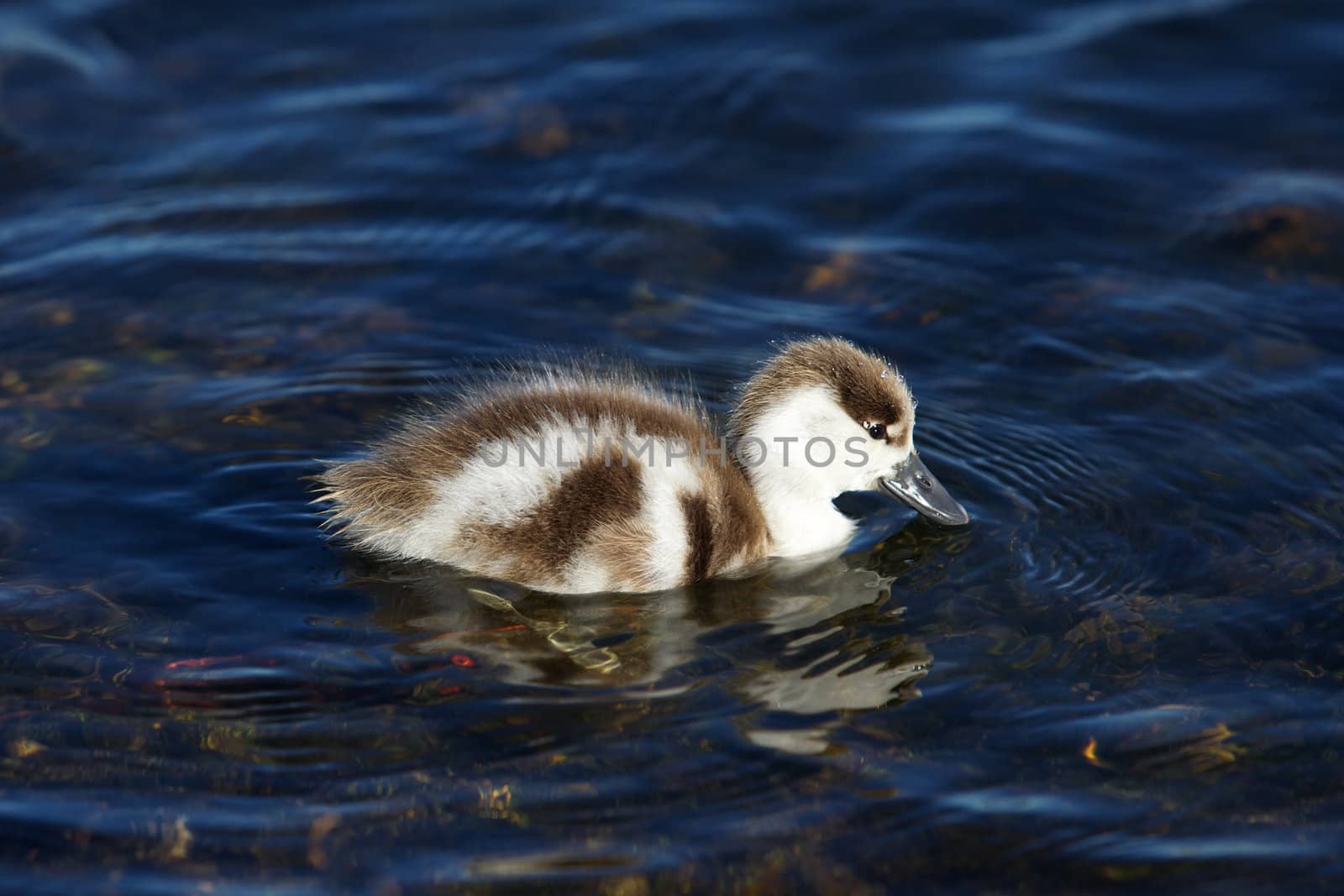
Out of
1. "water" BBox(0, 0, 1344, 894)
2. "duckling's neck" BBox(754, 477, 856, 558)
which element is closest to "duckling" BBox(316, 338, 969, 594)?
"duckling's neck" BBox(754, 477, 856, 558)

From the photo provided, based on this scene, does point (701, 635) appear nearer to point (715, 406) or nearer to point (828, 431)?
point (828, 431)

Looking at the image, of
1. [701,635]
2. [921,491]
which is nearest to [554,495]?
[701,635]

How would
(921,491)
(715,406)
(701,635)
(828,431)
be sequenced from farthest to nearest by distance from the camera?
1. (715,406)
2. (921,491)
3. (828,431)
4. (701,635)

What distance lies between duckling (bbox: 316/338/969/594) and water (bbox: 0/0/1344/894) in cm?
15

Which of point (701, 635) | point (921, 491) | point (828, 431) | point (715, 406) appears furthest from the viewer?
point (715, 406)

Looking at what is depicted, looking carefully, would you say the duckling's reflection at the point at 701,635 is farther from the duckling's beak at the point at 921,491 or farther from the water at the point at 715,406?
the duckling's beak at the point at 921,491

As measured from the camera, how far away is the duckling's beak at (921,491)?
5.71 metres

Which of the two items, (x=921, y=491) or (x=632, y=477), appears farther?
(x=921, y=491)

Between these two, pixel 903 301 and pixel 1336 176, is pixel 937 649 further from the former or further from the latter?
pixel 1336 176

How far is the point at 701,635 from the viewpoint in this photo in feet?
17.0

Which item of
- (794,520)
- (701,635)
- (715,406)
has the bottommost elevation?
(701,635)

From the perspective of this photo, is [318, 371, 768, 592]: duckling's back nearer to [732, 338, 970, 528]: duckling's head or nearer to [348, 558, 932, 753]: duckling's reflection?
[348, 558, 932, 753]: duckling's reflection

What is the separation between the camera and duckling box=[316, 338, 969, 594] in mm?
5250

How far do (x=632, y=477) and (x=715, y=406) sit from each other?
4.39 ft
